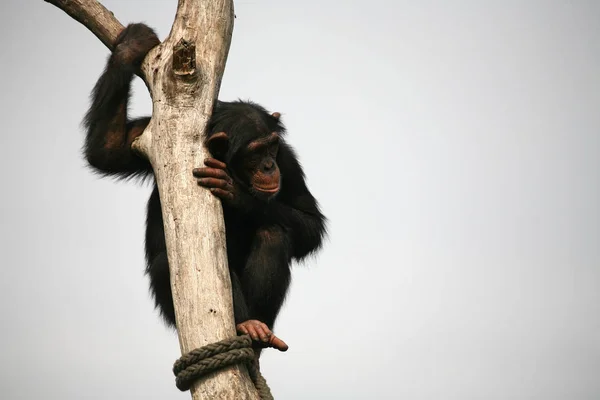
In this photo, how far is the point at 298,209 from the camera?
6.69 m

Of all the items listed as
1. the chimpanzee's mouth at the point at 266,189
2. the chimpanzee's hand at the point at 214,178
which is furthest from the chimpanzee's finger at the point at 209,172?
the chimpanzee's mouth at the point at 266,189

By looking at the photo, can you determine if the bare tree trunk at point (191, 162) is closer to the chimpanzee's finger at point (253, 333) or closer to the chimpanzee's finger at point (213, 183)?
the chimpanzee's finger at point (213, 183)

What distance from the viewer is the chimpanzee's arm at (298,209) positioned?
21.1ft

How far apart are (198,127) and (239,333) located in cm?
149

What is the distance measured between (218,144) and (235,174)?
2.60 ft

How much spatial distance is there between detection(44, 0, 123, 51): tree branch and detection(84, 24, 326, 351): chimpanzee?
5.2 inches

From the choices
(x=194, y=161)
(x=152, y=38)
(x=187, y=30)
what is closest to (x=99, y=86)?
(x=152, y=38)

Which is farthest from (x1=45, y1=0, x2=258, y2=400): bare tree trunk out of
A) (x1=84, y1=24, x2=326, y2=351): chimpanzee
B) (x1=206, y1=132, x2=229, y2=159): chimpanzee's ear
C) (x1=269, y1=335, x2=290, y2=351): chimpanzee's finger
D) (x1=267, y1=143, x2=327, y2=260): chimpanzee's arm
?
(x1=267, y1=143, x2=327, y2=260): chimpanzee's arm

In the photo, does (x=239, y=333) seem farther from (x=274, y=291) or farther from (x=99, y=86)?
(x=99, y=86)

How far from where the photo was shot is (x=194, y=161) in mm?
4715

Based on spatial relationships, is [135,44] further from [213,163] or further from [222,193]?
[222,193]

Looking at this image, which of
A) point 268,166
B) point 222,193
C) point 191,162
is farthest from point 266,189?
point 191,162

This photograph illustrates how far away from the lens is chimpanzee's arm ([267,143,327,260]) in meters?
6.43

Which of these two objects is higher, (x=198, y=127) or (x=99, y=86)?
(x=99, y=86)
